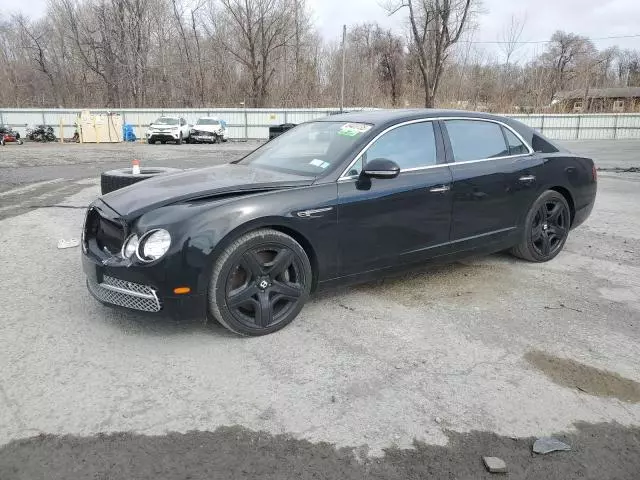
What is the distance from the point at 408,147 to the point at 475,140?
82 cm

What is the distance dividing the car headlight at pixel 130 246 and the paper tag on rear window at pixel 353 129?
1902 mm

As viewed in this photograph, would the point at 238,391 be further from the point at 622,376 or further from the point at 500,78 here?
the point at 500,78

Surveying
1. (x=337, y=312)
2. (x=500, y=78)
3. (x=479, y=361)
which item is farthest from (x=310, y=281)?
(x=500, y=78)

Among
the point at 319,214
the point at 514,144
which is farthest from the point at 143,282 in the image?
the point at 514,144

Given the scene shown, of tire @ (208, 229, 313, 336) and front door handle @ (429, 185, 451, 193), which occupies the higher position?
front door handle @ (429, 185, 451, 193)

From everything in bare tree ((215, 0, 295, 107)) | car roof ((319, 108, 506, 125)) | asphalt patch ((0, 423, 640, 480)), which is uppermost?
bare tree ((215, 0, 295, 107))

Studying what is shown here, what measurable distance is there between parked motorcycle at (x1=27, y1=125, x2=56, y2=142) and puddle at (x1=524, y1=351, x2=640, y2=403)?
3555 centimetres

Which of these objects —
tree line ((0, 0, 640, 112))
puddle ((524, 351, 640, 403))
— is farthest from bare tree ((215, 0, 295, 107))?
puddle ((524, 351, 640, 403))

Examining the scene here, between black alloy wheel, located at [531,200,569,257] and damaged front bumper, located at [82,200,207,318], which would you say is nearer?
damaged front bumper, located at [82,200,207,318]

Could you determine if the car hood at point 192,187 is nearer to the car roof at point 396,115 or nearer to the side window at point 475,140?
the car roof at point 396,115

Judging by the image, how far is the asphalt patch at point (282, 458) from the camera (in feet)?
7.41

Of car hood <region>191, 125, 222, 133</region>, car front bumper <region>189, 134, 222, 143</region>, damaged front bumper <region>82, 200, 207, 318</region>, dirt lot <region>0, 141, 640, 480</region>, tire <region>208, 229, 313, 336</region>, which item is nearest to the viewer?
dirt lot <region>0, 141, 640, 480</region>

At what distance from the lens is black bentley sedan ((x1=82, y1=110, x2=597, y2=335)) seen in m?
3.33

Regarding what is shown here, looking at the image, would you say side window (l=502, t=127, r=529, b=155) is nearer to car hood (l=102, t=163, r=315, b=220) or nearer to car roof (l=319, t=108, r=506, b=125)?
car roof (l=319, t=108, r=506, b=125)
